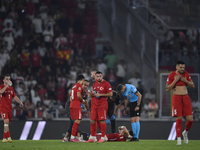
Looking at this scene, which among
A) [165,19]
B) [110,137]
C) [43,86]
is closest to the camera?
[110,137]

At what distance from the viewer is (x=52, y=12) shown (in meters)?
21.8

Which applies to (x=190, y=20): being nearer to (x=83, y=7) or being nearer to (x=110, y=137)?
(x=83, y=7)

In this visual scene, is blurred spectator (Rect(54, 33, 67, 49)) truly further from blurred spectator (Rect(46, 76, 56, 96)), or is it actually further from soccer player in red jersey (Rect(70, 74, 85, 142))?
soccer player in red jersey (Rect(70, 74, 85, 142))

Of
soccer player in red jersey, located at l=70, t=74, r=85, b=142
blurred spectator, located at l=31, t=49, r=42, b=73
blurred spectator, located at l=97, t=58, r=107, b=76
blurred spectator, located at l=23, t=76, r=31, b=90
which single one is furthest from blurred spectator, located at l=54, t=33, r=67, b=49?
soccer player in red jersey, located at l=70, t=74, r=85, b=142

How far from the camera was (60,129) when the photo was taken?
1478cm

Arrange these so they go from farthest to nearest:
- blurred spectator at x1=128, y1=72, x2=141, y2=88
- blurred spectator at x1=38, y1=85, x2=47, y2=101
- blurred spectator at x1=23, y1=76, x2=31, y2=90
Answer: blurred spectator at x1=128, y1=72, x2=141, y2=88, blurred spectator at x1=23, y1=76, x2=31, y2=90, blurred spectator at x1=38, y1=85, x2=47, y2=101

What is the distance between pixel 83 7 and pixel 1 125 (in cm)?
990

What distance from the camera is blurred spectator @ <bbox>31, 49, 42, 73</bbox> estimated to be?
19462 mm

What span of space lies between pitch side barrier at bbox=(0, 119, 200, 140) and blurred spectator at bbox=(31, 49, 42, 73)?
5162 millimetres

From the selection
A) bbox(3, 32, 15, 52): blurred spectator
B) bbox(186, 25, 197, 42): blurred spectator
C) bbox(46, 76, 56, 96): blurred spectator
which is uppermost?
bbox(186, 25, 197, 42): blurred spectator

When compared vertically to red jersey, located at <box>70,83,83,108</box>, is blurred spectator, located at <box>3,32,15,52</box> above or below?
above

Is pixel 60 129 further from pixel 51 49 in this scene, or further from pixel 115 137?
pixel 51 49

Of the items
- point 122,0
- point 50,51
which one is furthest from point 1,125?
point 122,0

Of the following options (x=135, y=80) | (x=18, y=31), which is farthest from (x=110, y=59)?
(x=18, y=31)
